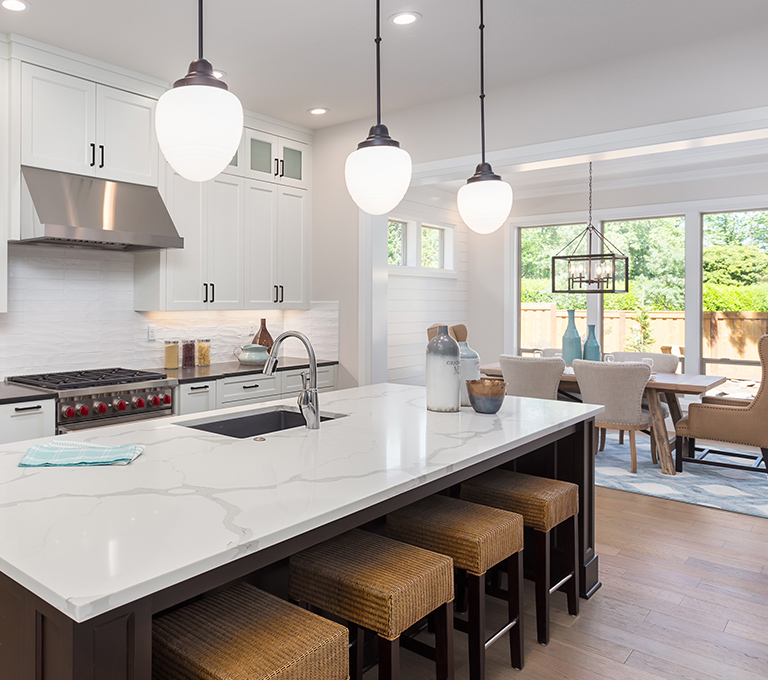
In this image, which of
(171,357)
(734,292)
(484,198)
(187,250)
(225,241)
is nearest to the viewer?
(484,198)

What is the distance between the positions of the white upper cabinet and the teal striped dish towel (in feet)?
7.53

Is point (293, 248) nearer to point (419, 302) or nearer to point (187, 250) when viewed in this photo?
point (187, 250)

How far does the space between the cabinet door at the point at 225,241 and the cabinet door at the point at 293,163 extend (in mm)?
461

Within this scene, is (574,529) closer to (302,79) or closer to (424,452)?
(424,452)

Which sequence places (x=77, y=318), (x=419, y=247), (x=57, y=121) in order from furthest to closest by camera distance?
(x=419, y=247), (x=77, y=318), (x=57, y=121)

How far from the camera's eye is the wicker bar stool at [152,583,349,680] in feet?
3.90

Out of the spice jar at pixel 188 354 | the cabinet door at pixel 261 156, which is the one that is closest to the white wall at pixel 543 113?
the cabinet door at pixel 261 156

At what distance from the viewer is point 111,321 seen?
4.14 meters

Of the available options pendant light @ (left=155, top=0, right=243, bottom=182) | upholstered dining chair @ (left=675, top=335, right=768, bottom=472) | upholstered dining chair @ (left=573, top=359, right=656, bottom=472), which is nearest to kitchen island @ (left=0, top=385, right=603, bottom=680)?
pendant light @ (left=155, top=0, right=243, bottom=182)

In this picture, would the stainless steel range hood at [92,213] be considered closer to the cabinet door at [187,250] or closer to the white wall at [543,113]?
the cabinet door at [187,250]

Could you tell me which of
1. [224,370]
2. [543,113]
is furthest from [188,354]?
[543,113]

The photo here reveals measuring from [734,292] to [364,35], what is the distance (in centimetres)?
469

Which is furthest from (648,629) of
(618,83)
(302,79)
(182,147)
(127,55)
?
(127,55)

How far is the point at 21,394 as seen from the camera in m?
3.06
